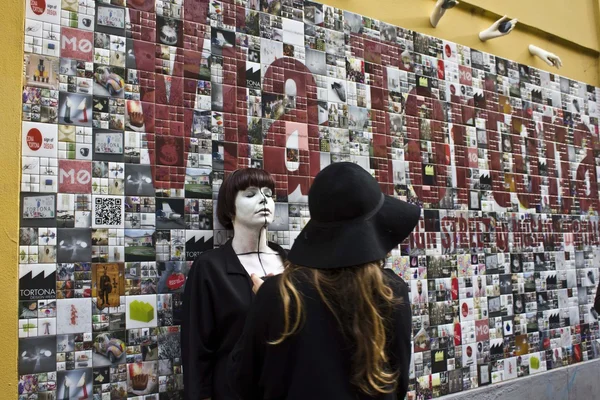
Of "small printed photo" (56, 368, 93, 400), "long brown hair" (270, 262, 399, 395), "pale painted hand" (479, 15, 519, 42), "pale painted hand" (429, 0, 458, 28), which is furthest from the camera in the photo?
"pale painted hand" (479, 15, 519, 42)

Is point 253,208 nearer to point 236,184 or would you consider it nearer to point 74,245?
point 236,184

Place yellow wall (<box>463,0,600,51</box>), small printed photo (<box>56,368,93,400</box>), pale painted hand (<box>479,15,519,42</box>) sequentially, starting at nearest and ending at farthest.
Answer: small printed photo (<box>56,368,93,400</box>), pale painted hand (<box>479,15,519,42</box>), yellow wall (<box>463,0,600,51</box>)

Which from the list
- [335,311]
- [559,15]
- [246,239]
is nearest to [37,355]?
[246,239]

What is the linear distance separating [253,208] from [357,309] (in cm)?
153

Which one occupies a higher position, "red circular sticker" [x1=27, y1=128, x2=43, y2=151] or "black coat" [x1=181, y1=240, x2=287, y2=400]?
"red circular sticker" [x1=27, y1=128, x2=43, y2=151]

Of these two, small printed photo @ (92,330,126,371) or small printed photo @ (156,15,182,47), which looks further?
small printed photo @ (156,15,182,47)

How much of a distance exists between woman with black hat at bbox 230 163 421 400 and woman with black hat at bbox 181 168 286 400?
3.52 feet

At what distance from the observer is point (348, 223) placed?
6.06 feet

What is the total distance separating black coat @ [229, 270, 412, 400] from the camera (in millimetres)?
1715

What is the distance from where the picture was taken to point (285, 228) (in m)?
3.80

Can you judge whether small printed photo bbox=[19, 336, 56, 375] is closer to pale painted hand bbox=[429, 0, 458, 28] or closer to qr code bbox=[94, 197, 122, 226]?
qr code bbox=[94, 197, 122, 226]

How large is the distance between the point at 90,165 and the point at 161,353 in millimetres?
1094

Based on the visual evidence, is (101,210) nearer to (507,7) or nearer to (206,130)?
(206,130)

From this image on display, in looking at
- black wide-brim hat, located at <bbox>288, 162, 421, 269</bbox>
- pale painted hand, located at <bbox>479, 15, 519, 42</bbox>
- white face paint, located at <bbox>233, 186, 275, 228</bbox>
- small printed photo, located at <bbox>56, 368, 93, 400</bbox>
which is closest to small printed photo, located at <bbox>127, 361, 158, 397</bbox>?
small printed photo, located at <bbox>56, 368, 93, 400</bbox>
